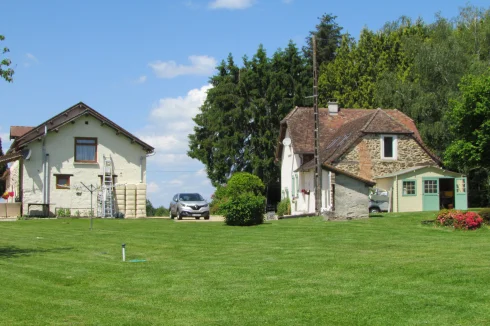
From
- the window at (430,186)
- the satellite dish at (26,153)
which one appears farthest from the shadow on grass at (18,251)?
the window at (430,186)

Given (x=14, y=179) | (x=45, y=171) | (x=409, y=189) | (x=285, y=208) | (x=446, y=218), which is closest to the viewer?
(x=446, y=218)

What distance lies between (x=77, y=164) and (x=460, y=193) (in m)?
24.2

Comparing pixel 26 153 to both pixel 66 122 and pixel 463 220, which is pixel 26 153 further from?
pixel 463 220

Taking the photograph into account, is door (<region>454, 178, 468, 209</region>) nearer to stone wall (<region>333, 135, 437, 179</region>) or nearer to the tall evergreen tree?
stone wall (<region>333, 135, 437, 179</region>)

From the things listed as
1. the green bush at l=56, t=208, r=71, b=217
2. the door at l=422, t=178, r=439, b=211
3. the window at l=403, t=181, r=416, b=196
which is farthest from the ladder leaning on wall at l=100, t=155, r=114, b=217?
the door at l=422, t=178, r=439, b=211

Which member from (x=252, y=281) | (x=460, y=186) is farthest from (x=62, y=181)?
(x=252, y=281)

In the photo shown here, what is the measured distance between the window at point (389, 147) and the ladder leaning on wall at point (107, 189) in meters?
17.6

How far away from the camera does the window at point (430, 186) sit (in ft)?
127

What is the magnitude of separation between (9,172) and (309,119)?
23.3 meters

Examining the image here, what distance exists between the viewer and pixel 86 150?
44438mm

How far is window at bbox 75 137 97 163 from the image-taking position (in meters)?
44.3

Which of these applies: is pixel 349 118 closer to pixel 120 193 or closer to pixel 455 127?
pixel 455 127

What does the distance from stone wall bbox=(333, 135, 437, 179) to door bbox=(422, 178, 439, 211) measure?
3.47m

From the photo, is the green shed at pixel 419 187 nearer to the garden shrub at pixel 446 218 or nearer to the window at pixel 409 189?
the window at pixel 409 189
